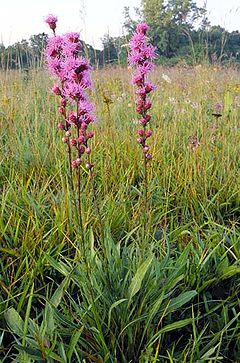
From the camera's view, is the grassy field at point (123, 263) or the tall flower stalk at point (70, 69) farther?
the grassy field at point (123, 263)

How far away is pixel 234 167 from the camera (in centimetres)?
268

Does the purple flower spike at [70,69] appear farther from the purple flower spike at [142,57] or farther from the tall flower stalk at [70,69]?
the purple flower spike at [142,57]

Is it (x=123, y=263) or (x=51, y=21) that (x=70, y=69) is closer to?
(x=51, y=21)

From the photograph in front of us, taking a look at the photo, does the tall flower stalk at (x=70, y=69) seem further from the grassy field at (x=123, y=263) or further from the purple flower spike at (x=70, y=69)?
the grassy field at (x=123, y=263)

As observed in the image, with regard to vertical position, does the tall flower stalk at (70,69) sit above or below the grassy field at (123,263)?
above

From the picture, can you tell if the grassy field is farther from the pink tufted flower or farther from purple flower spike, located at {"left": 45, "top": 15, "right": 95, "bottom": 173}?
the pink tufted flower

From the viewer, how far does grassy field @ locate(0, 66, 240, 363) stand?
4.81ft

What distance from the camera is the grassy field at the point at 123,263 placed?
4.81ft

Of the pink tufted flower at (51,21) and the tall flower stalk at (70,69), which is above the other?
the pink tufted flower at (51,21)

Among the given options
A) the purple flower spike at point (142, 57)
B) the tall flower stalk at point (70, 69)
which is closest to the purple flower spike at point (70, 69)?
the tall flower stalk at point (70, 69)

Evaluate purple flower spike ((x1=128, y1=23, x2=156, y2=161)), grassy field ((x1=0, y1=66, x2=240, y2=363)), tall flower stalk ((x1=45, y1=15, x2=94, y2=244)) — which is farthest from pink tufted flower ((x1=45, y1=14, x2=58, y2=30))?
grassy field ((x1=0, y1=66, x2=240, y2=363))

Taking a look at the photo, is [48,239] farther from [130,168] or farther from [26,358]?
[130,168]

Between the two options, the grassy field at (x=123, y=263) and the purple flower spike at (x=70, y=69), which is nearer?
the purple flower spike at (x=70, y=69)

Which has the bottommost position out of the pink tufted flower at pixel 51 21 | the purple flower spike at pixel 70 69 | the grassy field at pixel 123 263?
the grassy field at pixel 123 263
